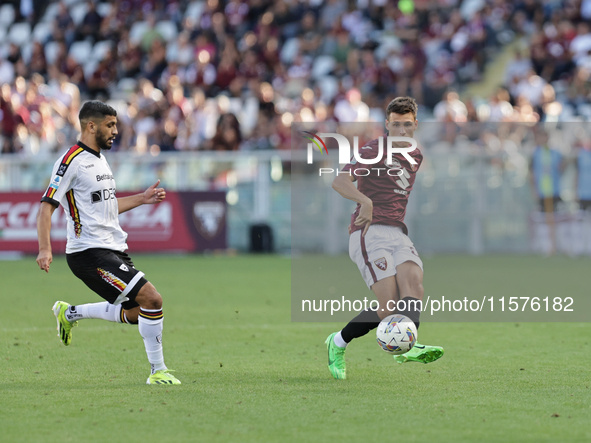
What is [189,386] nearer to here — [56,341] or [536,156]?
[56,341]

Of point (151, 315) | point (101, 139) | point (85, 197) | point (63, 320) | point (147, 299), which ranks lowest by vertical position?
point (63, 320)

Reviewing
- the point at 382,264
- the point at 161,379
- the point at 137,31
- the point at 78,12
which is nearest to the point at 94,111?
the point at 161,379

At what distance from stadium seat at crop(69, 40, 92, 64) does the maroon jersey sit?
63.1 ft

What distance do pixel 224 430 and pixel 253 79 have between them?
1705 cm

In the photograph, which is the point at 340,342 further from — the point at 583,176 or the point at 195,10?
the point at 195,10

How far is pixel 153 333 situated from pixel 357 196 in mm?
1694

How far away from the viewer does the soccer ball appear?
19.6 ft

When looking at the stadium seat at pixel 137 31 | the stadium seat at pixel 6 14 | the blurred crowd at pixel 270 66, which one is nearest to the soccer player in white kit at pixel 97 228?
the blurred crowd at pixel 270 66

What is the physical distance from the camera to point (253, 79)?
2120 centimetres

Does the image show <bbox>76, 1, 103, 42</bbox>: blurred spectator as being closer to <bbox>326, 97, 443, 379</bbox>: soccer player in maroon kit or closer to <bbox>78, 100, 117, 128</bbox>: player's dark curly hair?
<bbox>78, 100, 117, 128</bbox>: player's dark curly hair

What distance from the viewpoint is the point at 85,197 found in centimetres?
633

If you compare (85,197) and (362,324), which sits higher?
(85,197)

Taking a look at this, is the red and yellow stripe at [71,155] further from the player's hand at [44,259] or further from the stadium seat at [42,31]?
the stadium seat at [42,31]

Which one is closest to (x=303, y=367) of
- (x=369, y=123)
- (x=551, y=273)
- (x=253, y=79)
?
(x=551, y=273)
